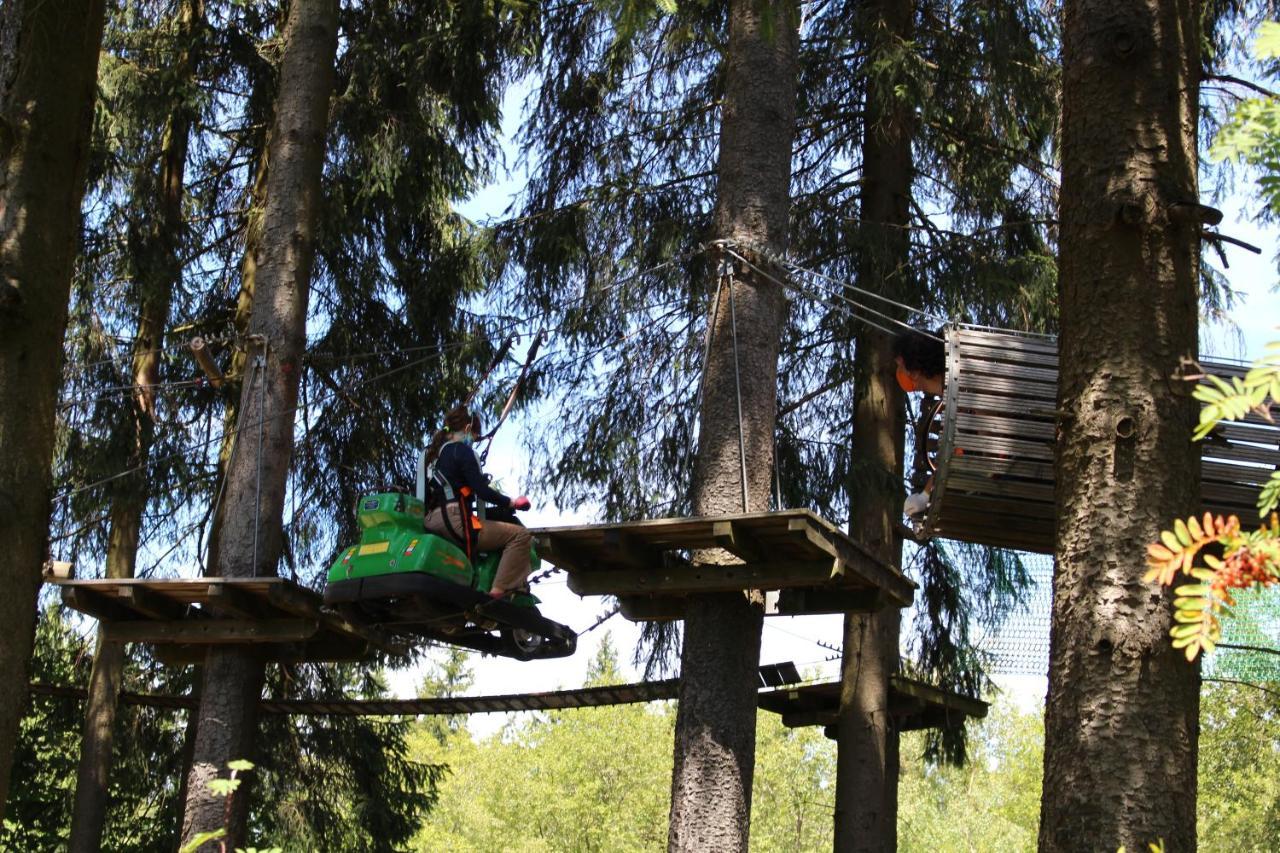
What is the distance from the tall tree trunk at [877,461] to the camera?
9.13m

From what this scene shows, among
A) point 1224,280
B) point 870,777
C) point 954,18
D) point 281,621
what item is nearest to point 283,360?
point 281,621

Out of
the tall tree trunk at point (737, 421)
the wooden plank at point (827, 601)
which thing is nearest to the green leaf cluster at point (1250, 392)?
the tall tree trunk at point (737, 421)

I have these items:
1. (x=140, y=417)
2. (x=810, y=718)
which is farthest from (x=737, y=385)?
(x=140, y=417)

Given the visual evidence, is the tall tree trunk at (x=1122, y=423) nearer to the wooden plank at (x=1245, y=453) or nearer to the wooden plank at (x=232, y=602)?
the wooden plank at (x=1245, y=453)

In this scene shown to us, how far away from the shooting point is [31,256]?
181 inches

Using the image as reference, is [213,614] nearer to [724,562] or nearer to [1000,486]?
[724,562]

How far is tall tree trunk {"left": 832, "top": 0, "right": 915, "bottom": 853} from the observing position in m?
9.13

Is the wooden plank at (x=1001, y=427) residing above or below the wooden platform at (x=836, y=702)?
above

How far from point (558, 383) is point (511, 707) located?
2.63 meters

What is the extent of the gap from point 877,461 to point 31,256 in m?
6.24

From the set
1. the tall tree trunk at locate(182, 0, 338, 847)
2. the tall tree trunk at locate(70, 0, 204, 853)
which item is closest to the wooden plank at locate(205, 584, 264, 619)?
the tall tree trunk at locate(182, 0, 338, 847)

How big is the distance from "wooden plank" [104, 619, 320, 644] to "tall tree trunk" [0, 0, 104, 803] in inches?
141

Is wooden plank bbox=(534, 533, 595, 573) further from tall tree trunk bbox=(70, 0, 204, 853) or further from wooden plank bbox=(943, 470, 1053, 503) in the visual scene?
tall tree trunk bbox=(70, 0, 204, 853)

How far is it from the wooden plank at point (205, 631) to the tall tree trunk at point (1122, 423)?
5.15m
